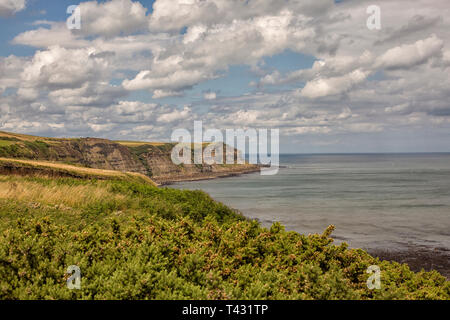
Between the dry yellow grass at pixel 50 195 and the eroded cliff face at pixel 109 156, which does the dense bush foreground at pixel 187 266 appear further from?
the eroded cliff face at pixel 109 156

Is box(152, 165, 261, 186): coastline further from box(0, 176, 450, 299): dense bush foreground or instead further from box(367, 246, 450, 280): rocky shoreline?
box(0, 176, 450, 299): dense bush foreground

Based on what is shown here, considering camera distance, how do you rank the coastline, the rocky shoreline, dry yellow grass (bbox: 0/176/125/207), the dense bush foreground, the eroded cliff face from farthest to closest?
the coastline
the eroded cliff face
the rocky shoreline
dry yellow grass (bbox: 0/176/125/207)
the dense bush foreground

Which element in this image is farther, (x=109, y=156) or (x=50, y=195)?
(x=109, y=156)

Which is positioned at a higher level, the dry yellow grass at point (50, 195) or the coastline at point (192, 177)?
the dry yellow grass at point (50, 195)

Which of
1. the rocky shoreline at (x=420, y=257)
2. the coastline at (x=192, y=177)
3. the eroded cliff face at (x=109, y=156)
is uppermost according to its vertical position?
the eroded cliff face at (x=109, y=156)

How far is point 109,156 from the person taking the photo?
138 metres

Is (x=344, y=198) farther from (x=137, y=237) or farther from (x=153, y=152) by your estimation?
(x=153, y=152)

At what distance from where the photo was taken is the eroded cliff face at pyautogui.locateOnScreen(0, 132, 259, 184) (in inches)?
3826

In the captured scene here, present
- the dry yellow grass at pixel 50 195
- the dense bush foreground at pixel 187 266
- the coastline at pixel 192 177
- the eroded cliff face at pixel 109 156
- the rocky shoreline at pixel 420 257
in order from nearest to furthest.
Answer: the dense bush foreground at pixel 187 266 → the dry yellow grass at pixel 50 195 → the rocky shoreline at pixel 420 257 → the eroded cliff face at pixel 109 156 → the coastline at pixel 192 177

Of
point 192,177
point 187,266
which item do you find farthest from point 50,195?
point 192,177

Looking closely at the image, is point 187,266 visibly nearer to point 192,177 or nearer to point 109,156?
point 109,156

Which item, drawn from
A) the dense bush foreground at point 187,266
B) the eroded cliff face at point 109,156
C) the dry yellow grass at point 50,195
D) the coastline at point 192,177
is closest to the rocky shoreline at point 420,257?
the dry yellow grass at point 50,195

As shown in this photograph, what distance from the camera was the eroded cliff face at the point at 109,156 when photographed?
9719 cm

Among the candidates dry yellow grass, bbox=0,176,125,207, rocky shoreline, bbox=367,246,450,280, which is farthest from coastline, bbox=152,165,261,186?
dry yellow grass, bbox=0,176,125,207
